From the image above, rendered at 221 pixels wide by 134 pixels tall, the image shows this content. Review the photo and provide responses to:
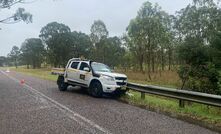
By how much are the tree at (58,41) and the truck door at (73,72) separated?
63.8m

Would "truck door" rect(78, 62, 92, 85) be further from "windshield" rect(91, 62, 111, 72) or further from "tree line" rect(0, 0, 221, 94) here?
"tree line" rect(0, 0, 221, 94)

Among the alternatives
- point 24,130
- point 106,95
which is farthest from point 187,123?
point 106,95

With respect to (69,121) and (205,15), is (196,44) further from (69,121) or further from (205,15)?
(69,121)

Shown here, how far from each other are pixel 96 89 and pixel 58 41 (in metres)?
67.8

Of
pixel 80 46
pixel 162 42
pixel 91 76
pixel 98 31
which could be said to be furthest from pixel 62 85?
pixel 80 46

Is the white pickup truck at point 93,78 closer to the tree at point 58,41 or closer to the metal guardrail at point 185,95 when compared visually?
the metal guardrail at point 185,95

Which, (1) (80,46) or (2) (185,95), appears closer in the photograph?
(2) (185,95)

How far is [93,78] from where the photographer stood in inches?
650

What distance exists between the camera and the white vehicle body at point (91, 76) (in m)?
15.9

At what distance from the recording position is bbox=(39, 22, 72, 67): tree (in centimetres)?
8225

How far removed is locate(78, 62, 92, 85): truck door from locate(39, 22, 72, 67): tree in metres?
64.9

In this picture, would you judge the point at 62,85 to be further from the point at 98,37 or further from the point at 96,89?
the point at 98,37

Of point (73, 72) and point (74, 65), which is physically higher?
point (74, 65)

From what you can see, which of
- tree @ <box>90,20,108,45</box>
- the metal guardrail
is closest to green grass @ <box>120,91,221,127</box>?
the metal guardrail
